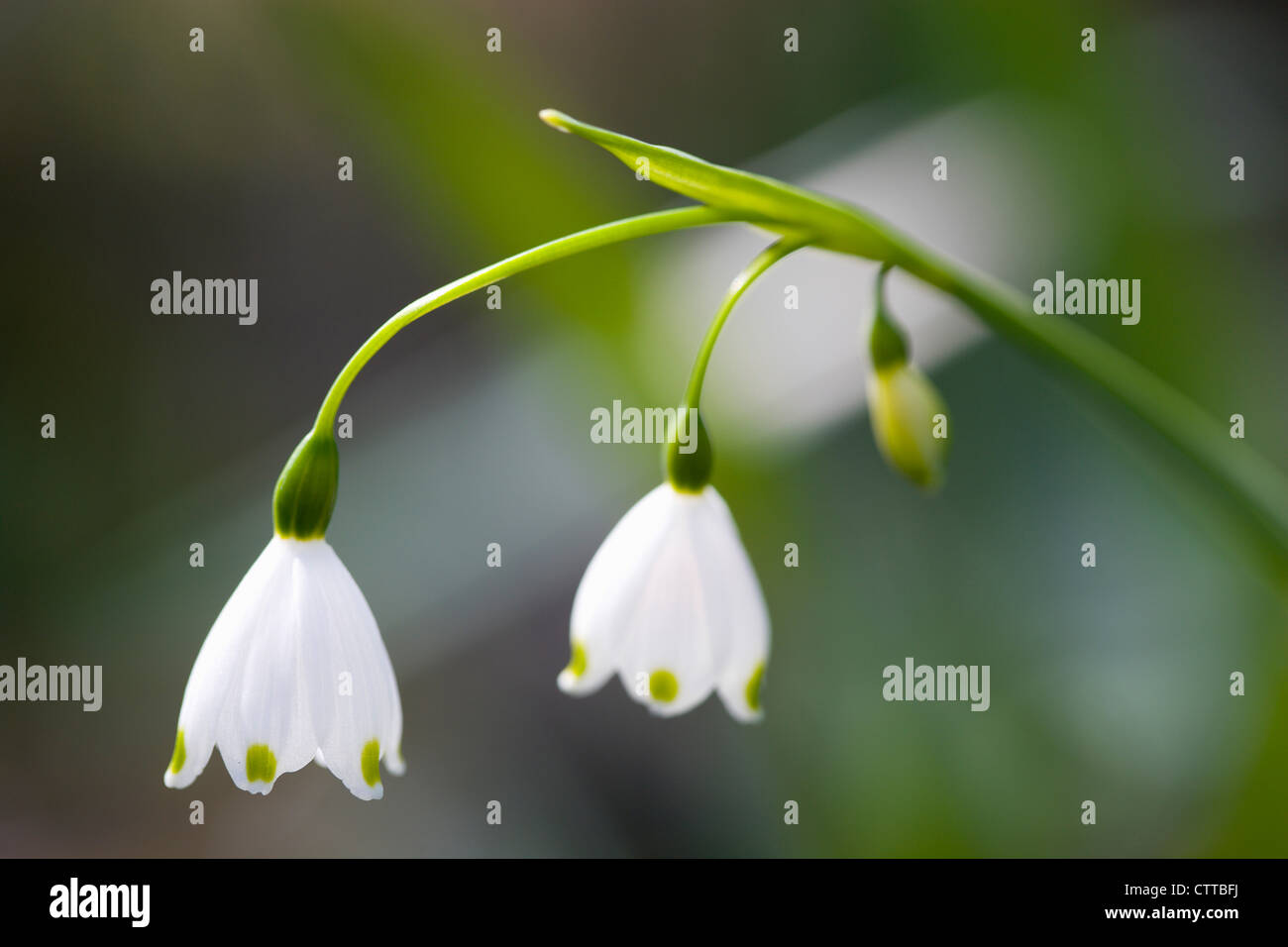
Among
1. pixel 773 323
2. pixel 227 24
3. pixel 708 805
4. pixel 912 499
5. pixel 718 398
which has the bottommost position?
pixel 708 805

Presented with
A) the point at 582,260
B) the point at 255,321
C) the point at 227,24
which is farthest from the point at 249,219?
the point at 582,260

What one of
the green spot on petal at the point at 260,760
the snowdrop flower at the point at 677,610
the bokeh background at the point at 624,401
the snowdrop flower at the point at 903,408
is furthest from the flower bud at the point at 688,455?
the bokeh background at the point at 624,401

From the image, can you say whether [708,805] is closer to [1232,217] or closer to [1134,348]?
[1134,348]

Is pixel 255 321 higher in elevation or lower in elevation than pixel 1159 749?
higher

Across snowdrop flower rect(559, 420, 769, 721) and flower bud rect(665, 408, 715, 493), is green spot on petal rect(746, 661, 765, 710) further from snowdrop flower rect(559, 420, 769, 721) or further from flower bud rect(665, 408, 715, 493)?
flower bud rect(665, 408, 715, 493)

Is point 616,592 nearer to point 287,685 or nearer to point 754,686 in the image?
point 754,686

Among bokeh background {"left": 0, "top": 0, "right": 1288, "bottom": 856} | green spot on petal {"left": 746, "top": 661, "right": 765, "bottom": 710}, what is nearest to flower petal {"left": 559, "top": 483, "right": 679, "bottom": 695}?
green spot on petal {"left": 746, "top": 661, "right": 765, "bottom": 710}

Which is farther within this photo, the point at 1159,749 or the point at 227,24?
the point at 227,24
